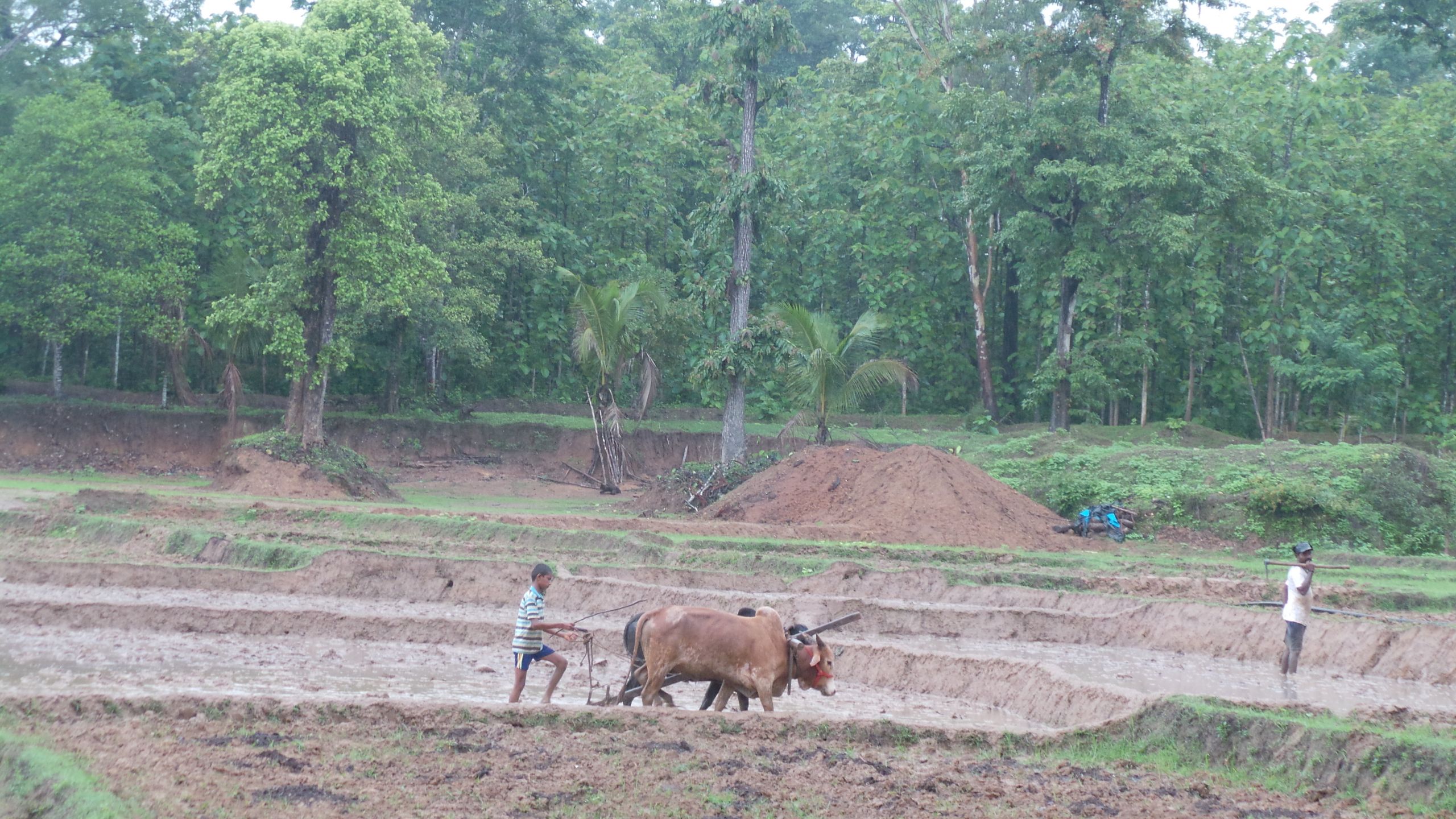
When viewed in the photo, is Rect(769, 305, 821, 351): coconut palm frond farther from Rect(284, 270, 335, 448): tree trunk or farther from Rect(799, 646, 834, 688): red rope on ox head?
Rect(799, 646, 834, 688): red rope on ox head

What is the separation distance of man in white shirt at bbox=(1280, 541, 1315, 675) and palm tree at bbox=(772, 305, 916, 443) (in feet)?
50.0

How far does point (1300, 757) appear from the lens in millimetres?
9273

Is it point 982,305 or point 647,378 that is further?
point 982,305

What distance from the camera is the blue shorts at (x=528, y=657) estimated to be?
441 inches

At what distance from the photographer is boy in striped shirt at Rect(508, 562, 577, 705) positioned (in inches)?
439

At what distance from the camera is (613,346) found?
32.5 meters

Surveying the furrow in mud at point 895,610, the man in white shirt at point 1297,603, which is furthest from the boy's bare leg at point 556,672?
the man in white shirt at point 1297,603

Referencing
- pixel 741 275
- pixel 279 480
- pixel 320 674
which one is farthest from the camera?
pixel 741 275

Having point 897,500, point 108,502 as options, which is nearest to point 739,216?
point 897,500

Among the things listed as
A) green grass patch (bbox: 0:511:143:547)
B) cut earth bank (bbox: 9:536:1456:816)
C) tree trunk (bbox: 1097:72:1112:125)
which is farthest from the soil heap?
tree trunk (bbox: 1097:72:1112:125)

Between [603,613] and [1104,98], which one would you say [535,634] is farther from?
[1104,98]

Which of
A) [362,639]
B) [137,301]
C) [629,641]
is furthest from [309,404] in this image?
[629,641]

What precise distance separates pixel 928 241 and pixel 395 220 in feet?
68.4

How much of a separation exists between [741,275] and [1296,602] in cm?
1937
